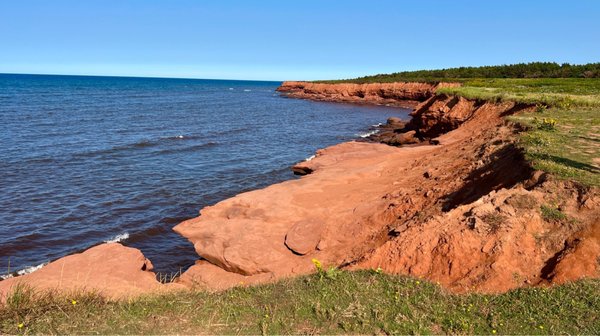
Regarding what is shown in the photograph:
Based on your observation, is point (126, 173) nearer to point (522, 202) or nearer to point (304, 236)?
point (304, 236)

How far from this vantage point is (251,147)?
112 feet

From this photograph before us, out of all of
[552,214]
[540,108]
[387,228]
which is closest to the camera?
[552,214]

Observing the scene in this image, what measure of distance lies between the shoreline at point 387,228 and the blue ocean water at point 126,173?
260cm

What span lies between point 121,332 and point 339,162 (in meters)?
16.2

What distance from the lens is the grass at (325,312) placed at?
20.5 feet

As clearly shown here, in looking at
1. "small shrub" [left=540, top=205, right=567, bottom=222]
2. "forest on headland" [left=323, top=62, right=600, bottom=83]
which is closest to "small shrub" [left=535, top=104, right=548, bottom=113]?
"small shrub" [left=540, top=205, right=567, bottom=222]

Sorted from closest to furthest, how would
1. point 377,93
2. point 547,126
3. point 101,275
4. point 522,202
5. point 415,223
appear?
point 522,202 < point 101,275 < point 415,223 < point 547,126 < point 377,93

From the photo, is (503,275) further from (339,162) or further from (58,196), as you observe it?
(58,196)

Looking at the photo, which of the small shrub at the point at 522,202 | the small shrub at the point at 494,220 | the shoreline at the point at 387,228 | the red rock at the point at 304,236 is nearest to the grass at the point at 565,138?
the shoreline at the point at 387,228

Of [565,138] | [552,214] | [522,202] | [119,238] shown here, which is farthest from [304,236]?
[565,138]

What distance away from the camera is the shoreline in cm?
891

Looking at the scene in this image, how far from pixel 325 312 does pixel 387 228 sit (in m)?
6.06

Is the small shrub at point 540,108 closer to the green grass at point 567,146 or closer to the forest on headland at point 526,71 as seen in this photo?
the green grass at point 567,146

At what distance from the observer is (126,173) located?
79.7ft
